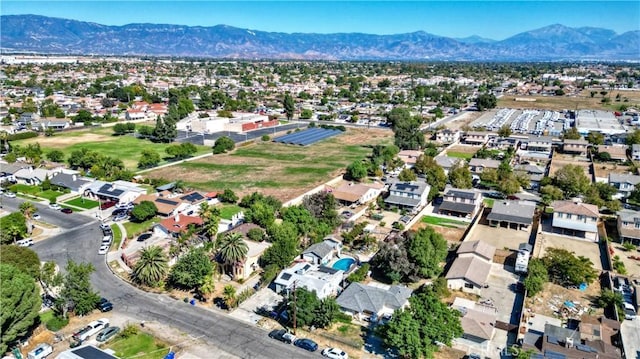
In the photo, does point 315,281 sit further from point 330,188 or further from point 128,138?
point 128,138

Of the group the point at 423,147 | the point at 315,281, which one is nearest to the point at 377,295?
the point at 315,281

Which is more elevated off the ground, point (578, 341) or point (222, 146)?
point (222, 146)

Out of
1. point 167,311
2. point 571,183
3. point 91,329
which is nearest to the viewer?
point 91,329

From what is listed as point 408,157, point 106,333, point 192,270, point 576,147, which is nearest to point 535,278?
point 192,270

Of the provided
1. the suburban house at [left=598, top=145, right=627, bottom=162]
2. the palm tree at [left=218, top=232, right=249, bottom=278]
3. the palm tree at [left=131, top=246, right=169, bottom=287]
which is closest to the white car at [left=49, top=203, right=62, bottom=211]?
the palm tree at [left=131, top=246, right=169, bottom=287]

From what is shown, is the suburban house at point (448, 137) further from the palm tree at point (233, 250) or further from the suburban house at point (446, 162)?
the palm tree at point (233, 250)

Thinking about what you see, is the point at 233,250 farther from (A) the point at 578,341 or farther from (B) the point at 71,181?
(B) the point at 71,181

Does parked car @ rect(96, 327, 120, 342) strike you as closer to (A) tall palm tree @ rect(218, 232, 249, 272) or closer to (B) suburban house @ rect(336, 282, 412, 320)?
(A) tall palm tree @ rect(218, 232, 249, 272)
